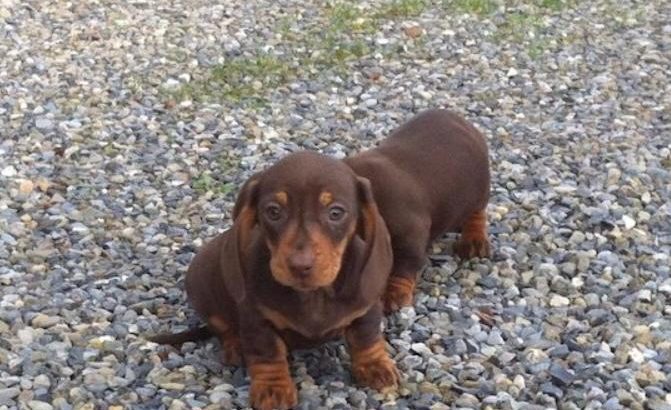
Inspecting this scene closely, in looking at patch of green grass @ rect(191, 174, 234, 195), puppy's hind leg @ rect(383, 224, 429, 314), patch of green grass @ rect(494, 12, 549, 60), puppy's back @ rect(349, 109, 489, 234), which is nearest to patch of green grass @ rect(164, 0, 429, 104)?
patch of green grass @ rect(494, 12, 549, 60)

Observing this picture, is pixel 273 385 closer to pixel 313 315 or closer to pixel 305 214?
pixel 313 315

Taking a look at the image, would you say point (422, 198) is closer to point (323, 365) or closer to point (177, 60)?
point (323, 365)

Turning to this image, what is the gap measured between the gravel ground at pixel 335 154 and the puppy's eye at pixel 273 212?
84 centimetres

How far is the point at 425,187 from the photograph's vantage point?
567cm

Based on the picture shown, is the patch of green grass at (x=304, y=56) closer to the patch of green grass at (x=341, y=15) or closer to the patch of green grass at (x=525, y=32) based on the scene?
the patch of green grass at (x=341, y=15)

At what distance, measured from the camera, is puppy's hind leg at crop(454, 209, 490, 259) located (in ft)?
19.7

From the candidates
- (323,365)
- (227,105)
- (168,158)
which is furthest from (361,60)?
(323,365)

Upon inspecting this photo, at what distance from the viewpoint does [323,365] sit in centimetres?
498

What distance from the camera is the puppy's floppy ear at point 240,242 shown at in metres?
4.51

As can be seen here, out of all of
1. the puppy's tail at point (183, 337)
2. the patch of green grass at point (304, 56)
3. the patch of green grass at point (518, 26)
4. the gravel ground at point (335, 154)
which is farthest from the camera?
the patch of green grass at point (518, 26)

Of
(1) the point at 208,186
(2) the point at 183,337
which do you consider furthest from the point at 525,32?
(2) the point at 183,337

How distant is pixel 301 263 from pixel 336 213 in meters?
0.30

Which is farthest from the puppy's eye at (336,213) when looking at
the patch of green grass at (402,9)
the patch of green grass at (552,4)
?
the patch of green grass at (552,4)

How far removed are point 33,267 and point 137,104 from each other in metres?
2.74
